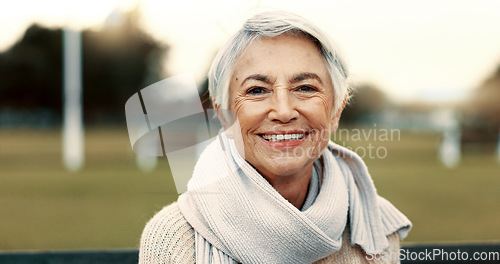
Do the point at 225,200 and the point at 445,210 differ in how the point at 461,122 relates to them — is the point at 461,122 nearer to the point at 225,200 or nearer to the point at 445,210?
the point at 445,210

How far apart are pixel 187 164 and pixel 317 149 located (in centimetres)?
55

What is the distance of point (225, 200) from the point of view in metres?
1.61

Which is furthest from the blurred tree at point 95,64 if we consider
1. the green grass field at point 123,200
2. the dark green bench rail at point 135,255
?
the dark green bench rail at point 135,255

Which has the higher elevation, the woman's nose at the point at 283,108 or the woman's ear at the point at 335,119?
the woman's nose at the point at 283,108

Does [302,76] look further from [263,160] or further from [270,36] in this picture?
[263,160]

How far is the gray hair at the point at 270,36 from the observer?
5.10 ft

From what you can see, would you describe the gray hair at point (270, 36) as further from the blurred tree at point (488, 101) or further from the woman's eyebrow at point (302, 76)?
the blurred tree at point (488, 101)

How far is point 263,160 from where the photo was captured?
1.60 meters

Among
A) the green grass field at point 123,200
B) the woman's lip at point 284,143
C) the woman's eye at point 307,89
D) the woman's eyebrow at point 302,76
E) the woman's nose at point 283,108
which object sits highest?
the woman's eyebrow at point 302,76

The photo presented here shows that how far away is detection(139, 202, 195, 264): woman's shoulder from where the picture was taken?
1.59 m

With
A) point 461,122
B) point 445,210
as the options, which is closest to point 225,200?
point 445,210

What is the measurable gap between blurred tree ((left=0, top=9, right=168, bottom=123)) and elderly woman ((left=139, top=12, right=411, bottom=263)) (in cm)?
2873

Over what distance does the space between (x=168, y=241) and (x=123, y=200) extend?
11.8m

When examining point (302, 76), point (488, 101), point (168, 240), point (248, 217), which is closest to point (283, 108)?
point (302, 76)
